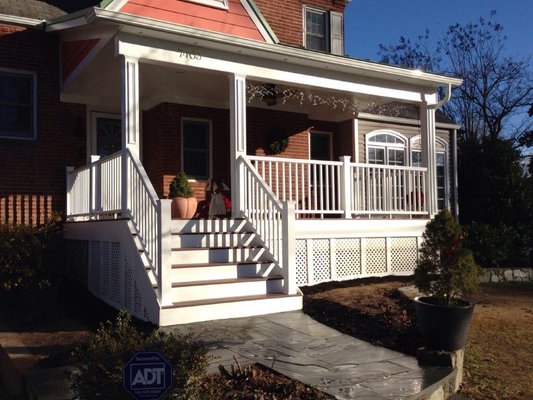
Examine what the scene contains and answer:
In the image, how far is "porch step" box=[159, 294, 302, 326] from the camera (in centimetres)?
649

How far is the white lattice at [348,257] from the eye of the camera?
9531mm


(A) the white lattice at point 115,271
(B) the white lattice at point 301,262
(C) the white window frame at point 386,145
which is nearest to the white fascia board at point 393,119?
(C) the white window frame at point 386,145

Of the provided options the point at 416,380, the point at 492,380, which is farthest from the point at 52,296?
the point at 492,380

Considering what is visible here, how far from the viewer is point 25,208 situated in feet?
31.1

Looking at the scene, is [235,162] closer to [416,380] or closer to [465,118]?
[416,380]

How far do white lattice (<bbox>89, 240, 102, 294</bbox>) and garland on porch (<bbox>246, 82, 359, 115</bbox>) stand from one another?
13.7ft

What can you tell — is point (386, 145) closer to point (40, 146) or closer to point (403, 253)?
point (403, 253)

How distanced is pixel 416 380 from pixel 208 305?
9.31ft

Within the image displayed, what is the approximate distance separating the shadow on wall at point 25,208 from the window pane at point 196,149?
115 inches

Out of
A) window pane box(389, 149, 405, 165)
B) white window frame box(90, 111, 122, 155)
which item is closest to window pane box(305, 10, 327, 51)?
window pane box(389, 149, 405, 165)

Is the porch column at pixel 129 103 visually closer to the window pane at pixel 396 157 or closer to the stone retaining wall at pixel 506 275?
the stone retaining wall at pixel 506 275

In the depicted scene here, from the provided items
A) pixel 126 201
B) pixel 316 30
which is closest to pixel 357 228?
pixel 126 201

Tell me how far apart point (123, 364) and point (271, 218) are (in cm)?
474

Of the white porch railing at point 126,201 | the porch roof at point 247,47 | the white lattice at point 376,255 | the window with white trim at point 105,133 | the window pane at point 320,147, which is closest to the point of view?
the white porch railing at point 126,201
